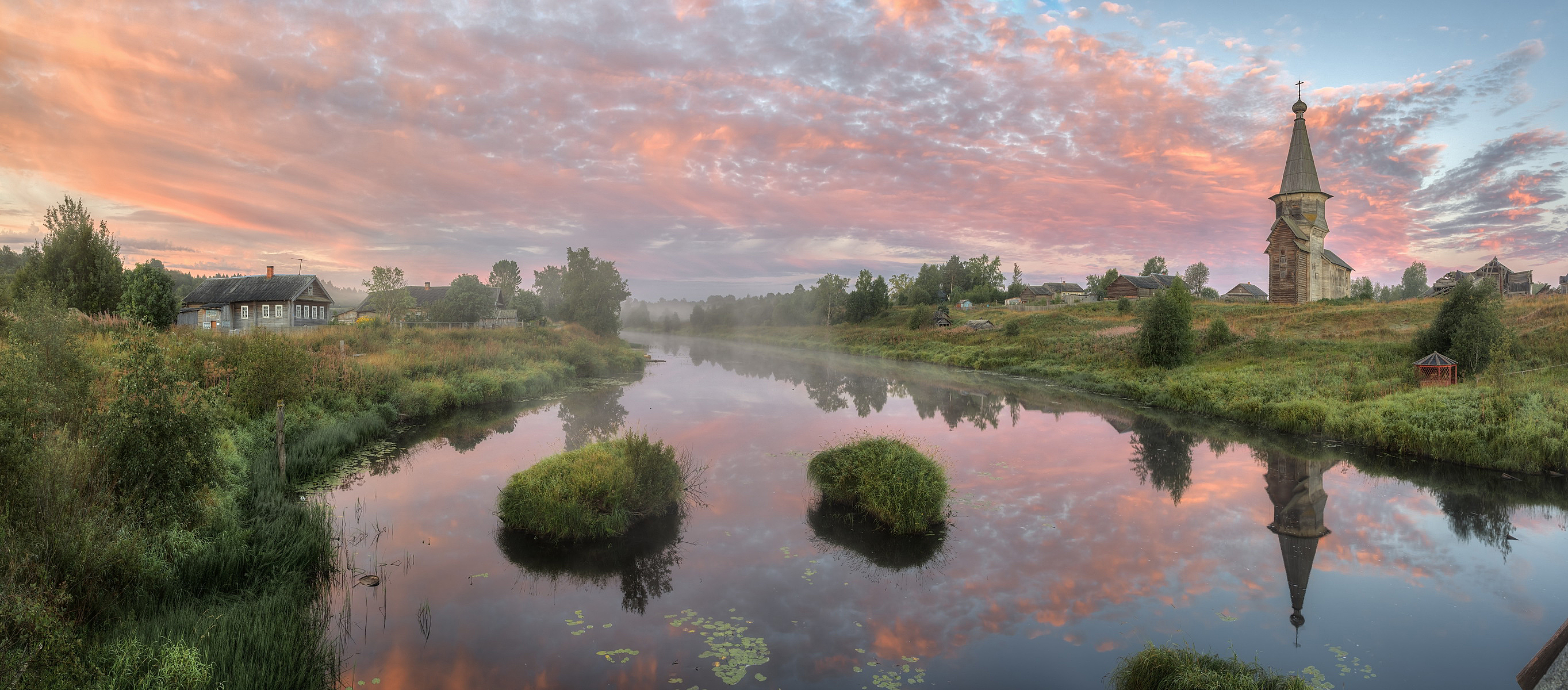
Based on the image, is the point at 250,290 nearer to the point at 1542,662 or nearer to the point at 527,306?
the point at 527,306

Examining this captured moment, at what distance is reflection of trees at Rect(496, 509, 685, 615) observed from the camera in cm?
933

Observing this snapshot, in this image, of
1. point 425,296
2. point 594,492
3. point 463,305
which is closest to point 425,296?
point 425,296

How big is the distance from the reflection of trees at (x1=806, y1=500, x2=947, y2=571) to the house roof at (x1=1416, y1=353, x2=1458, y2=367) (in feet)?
68.4

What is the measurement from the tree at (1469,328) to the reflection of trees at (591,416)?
27723mm

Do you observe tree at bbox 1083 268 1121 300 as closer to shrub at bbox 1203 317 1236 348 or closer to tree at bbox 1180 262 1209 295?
tree at bbox 1180 262 1209 295

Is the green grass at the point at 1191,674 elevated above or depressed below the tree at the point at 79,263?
below

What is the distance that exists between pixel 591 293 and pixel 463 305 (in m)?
11.0

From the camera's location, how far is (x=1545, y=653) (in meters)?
6.80

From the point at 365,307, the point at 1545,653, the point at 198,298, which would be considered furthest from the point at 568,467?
the point at 365,307

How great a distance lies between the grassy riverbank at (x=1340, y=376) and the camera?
16.4 m

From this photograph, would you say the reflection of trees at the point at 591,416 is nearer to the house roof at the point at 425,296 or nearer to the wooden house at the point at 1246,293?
the house roof at the point at 425,296

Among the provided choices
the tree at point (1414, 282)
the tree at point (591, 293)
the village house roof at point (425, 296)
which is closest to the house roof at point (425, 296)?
the village house roof at point (425, 296)

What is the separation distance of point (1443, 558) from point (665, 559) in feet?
42.6

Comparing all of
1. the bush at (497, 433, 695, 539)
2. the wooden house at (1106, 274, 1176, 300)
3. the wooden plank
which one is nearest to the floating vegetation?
the bush at (497, 433, 695, 539)
